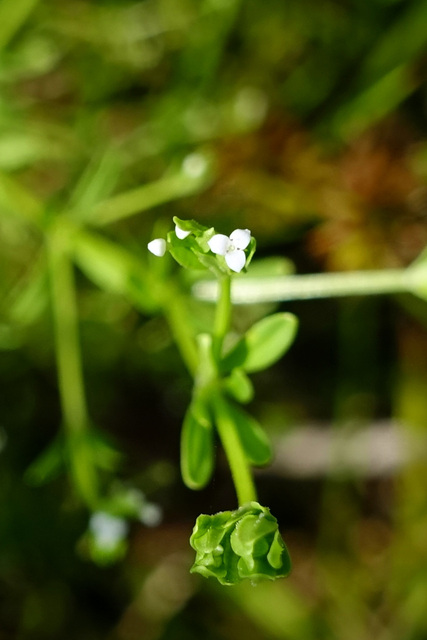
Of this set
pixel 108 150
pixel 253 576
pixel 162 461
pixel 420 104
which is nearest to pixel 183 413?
pixel 162 461

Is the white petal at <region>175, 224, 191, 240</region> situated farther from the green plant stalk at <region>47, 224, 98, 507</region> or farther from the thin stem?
the green plant stalk at <region>47, 224, 98, 507</region>

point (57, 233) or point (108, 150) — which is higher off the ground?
point (108, 150)

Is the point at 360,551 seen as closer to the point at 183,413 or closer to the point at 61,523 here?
the point at 183,413

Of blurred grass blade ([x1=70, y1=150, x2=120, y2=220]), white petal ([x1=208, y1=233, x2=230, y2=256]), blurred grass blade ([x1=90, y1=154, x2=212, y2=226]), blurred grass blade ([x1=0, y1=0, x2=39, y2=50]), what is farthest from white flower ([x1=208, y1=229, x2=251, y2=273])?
blurred grass blade ([x1=0, y1=0, x2=39, y2=50])

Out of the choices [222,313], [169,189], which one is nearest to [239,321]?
[169,189]

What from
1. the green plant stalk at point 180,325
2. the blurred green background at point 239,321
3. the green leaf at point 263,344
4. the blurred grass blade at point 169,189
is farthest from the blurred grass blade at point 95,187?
the green leaf at point 263,344

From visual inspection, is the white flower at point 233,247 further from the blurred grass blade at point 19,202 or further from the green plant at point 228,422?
the blurred grass blade at point 19,202
